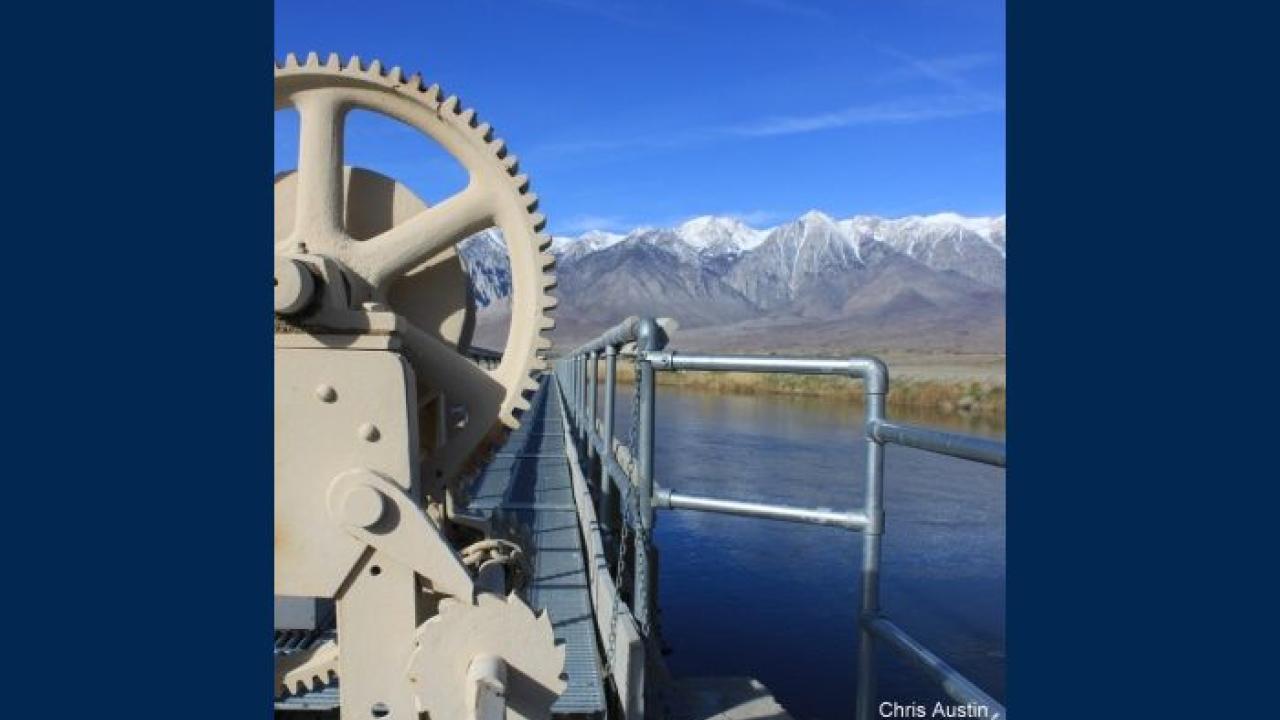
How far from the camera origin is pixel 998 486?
18406mm

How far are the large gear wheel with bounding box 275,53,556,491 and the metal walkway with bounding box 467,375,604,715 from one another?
0.34 metres

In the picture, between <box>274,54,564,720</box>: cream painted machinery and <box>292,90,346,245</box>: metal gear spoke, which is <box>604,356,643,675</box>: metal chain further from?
<box>292,90,346,245</box>: metal gear spoke

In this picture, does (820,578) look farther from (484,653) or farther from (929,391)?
(929,391)

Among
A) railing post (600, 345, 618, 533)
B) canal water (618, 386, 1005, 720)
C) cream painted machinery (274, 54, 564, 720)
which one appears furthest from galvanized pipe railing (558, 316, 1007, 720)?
canal water (618, 386, 1005, 720)

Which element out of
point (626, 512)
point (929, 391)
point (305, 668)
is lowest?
point (929, 391)

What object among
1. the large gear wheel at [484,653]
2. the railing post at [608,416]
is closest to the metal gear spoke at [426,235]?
the large gear wheel at [484,653]

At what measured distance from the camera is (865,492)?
2.06m

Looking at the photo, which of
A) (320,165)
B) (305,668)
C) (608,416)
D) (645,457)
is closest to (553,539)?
(608,416)

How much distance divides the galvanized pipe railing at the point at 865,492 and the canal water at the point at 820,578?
17.9 feet

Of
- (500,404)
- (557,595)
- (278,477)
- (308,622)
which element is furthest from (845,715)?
(278,477)

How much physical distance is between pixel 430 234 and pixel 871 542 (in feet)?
5.20

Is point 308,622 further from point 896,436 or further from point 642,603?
point 896,436

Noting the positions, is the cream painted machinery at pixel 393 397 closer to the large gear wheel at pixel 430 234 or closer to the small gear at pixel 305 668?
the large gear wheel at pixel 430 234

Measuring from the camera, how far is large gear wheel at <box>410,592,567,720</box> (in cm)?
210
